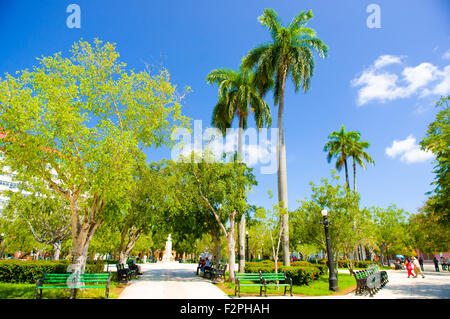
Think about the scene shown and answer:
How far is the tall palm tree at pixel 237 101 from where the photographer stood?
2170 cm

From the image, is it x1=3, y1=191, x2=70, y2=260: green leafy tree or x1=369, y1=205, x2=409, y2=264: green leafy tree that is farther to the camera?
x1=369, y1=205, x2=409, y2=264: green leafy tree

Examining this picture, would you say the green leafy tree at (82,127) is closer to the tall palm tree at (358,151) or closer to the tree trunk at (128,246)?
the tree trunk at (128,246)

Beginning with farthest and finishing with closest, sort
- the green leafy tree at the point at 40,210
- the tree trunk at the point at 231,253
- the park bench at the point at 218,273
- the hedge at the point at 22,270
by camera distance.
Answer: the green leafy tree at the point at 40,210 → the park bench at the point at 218,273 → the tree trunk at the point at 231,253 → the hedge at the point at 22,270

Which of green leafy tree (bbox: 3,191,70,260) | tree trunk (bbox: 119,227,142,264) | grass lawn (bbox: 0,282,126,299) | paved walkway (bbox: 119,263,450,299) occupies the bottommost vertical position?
paved walkway (bbox: 119,263,450,299)

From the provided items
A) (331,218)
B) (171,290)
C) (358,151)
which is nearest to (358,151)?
(358,151)

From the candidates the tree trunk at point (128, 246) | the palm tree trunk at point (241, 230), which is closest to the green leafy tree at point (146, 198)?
the tree trunk at point (128, 246)

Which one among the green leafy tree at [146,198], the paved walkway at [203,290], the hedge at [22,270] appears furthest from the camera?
the green leafy tree at [146,198]

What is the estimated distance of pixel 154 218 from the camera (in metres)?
18.0

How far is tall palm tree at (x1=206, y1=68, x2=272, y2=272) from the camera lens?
2170 centimetres

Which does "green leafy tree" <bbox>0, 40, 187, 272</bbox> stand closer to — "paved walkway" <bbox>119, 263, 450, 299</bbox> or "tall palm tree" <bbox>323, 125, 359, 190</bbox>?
"paved walkway" <bbox>119, 263, 450, 299</bbox>

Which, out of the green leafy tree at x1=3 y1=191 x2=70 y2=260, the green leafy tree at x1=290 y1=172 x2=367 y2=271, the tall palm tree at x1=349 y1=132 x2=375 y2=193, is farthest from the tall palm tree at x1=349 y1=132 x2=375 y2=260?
the green leafy tree at x1=3 y1=191 x2=70 y2=260

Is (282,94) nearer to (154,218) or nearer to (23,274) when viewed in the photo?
(154,218)

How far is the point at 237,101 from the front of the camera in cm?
2184
